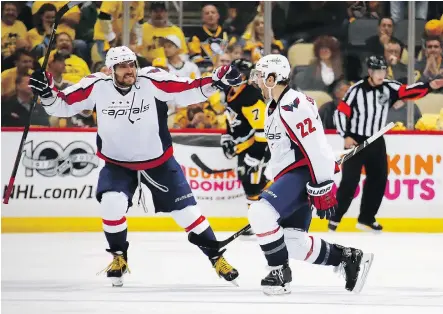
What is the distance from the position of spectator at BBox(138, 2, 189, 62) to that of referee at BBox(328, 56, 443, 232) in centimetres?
149

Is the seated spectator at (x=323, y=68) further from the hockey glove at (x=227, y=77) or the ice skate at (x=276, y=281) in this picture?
the ice skate at (x=276, y=281)

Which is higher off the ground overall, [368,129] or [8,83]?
[8,83]

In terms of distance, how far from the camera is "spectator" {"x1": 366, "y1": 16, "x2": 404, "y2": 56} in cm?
920

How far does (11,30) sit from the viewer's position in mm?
9078

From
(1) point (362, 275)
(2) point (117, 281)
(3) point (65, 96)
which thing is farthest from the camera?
(3) point (65, 96)

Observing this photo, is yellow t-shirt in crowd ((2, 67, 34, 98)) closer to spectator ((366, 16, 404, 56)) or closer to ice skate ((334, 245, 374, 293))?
spectator ((366, 16, 404, 56))

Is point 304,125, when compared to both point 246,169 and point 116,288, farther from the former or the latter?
point 246,169

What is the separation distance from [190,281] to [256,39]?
3736 mm

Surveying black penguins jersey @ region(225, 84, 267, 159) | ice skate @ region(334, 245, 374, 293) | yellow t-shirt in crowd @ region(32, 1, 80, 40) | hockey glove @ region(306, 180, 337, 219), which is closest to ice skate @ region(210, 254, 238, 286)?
ice skate @ region(334, 245, 374, 293)

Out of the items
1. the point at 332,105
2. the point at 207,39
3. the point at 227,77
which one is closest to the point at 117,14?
the point at 207,39

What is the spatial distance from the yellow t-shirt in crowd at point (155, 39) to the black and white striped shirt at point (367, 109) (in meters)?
1.46

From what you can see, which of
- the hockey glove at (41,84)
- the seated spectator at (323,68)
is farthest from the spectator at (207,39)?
the hockey glove at (41,84)

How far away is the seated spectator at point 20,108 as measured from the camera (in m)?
8.89

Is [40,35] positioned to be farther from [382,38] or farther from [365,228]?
[365,228]
